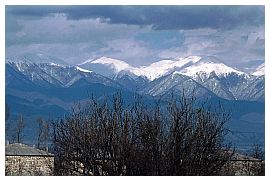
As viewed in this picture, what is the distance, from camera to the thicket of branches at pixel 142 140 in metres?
6.80

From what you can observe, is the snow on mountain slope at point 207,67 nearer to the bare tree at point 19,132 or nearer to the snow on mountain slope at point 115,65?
the snow on mountain slope at point 115,65

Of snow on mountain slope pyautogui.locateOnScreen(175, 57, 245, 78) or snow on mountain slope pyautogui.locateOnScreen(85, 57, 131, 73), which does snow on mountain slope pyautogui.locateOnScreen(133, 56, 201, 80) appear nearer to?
snow on mountain slope pyautogui.locateOnScreen(85, 57, 131, 73)

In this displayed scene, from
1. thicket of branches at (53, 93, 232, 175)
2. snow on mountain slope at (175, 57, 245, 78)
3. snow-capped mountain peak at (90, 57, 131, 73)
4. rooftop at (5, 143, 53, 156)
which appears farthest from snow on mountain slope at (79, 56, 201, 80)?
thicket of branches at (53, 93, 232, 175)

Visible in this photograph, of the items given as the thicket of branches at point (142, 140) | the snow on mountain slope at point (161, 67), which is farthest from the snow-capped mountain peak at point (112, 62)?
the thicket of branches at point (142, 140)

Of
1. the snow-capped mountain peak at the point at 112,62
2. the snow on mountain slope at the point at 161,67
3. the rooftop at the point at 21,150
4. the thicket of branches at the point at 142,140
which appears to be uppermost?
the snow on mountain slope at the point at 161,67

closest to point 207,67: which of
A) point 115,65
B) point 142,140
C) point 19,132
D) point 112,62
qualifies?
point 19,132

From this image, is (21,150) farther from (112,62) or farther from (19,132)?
(19,132)

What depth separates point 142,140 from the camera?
7.12 metres

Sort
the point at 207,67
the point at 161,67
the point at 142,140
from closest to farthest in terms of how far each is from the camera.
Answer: the point at 142,140 → the point at 161,67 → the point at 207,67
